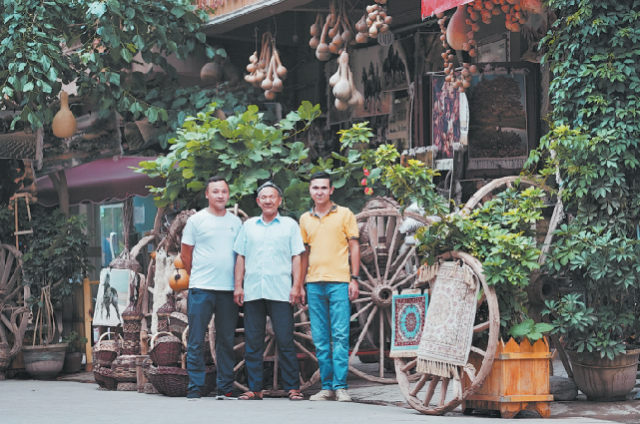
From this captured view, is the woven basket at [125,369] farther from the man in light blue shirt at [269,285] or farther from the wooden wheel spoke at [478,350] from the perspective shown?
the wooden wheel spoke at [478,350]

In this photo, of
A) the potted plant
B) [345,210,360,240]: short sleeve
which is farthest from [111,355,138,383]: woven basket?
the potted plant

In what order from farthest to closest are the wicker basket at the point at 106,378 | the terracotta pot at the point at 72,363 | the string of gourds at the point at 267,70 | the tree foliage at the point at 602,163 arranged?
1. the terracotta pot at the point at 72,363
2. the string of gourds at the point at 267,70
3. the wicker basket at the point at 106,378
4. the tree foliage at the point at 602,163

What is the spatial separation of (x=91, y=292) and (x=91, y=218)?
330cm

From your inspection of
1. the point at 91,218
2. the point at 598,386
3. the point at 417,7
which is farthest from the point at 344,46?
the point at 91,218

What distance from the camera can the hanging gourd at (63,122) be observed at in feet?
36.2

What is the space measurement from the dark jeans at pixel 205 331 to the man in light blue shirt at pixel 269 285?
145mm

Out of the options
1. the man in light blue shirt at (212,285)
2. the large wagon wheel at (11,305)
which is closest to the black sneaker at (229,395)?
the man in light blue shirt at (212,285)

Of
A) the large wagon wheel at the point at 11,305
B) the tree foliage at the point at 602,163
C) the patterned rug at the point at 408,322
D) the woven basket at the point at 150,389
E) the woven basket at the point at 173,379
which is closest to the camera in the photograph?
the tree foliage at the point at 602,163

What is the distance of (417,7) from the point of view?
10.4 meters

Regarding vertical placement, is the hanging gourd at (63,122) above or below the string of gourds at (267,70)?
below

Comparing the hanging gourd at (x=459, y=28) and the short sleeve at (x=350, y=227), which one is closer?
the short sleeve at (x=350, y=227)

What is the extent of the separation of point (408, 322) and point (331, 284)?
0.80 meters

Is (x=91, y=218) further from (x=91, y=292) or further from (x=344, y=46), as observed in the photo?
(x=344, y=46)

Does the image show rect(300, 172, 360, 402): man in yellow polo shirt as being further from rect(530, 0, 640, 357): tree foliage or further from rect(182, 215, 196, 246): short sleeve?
rect(530, 0, 640, 357): tree foliage
